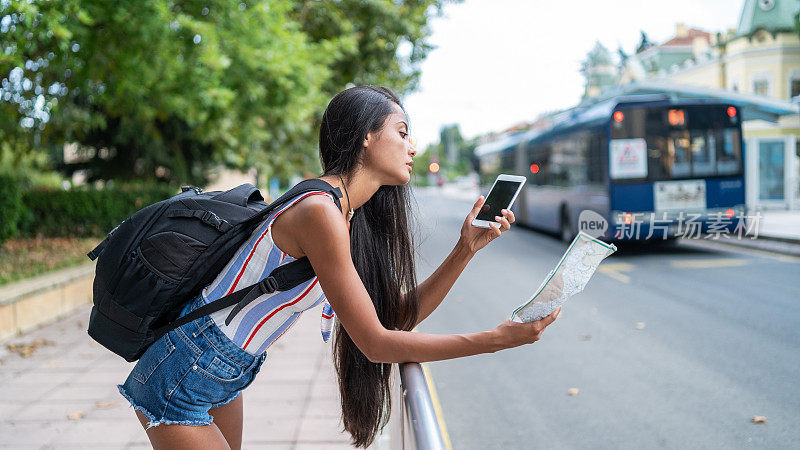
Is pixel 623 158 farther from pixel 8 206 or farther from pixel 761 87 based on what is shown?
pixel 761 87

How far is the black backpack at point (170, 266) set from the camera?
1747mm

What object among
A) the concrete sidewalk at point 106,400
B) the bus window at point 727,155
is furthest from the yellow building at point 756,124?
the concrete sidewalk at point 106,400

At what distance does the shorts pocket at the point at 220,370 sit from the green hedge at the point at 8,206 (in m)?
10.5

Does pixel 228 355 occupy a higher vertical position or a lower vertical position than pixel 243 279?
lower

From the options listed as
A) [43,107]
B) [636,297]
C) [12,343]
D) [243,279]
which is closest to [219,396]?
[243,279]

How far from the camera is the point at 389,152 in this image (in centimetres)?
181

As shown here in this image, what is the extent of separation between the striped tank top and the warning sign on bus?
402 inches

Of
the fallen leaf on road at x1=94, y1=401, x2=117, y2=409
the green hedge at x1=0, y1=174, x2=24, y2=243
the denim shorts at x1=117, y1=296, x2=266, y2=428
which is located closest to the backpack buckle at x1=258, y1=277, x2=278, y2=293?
the denim shorts at x1=117, y1=296, x2=266, y2=428

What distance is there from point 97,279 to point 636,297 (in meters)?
7.93

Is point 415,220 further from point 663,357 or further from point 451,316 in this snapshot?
point 451,316

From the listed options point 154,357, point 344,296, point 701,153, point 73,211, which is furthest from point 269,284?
point 73,211

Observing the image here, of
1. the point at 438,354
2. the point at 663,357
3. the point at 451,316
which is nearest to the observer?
the point at 438,354

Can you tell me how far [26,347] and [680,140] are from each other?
9.98 m

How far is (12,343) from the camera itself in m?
6.84
